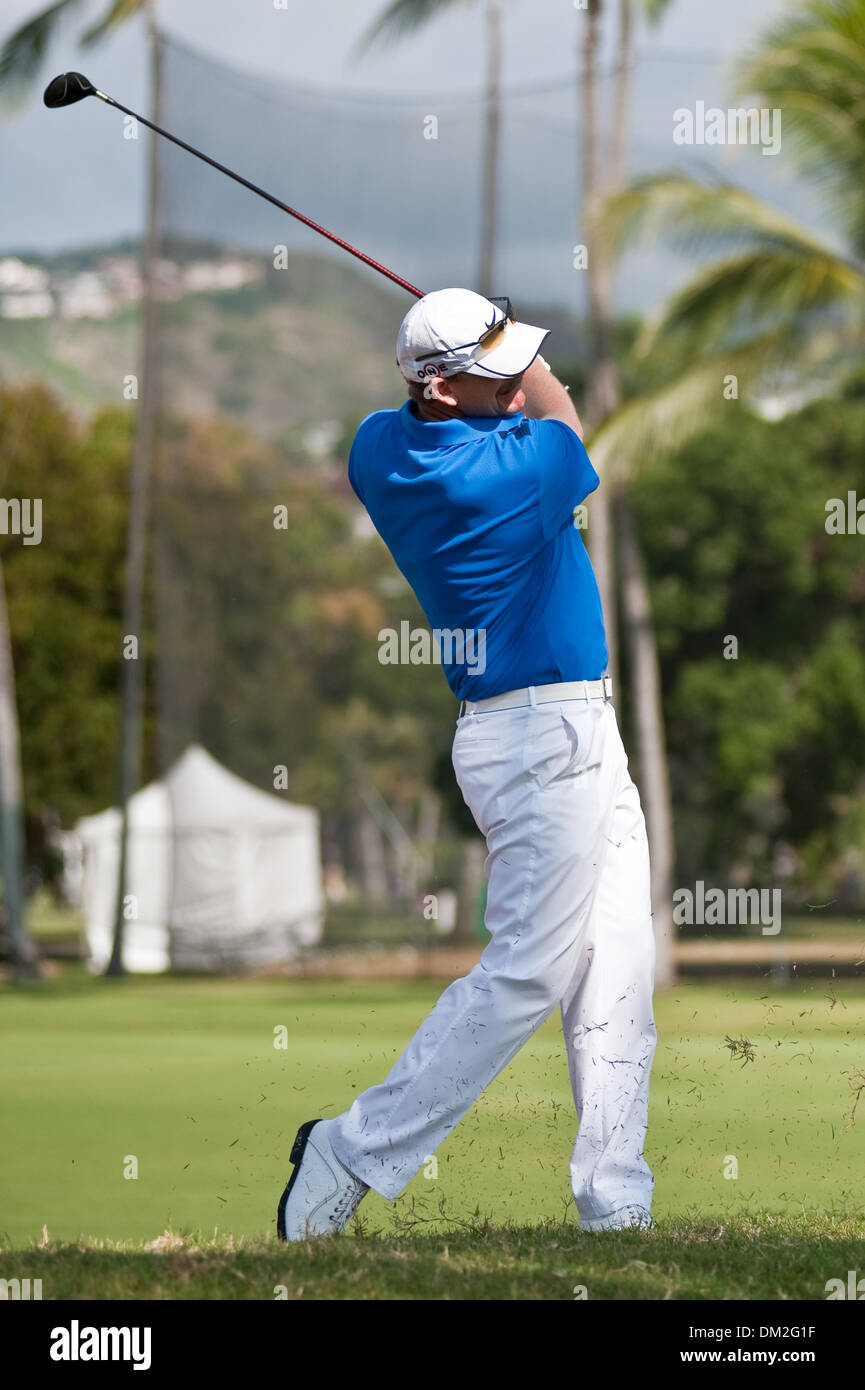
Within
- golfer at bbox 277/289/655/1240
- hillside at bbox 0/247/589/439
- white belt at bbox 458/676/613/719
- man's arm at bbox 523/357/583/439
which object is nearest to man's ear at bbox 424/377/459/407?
golfer at bbox 277/289/655/1240

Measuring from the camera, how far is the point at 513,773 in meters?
4.11

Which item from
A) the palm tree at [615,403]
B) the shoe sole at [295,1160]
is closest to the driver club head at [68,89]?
the shoe sole at [295,1160]

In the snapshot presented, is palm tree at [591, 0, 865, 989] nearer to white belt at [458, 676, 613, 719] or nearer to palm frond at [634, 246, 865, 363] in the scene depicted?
palm frond at [634, 246, 865, 363]

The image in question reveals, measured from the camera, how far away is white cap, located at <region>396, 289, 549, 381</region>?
409 cm

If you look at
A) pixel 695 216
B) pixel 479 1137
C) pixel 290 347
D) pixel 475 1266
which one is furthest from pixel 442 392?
pixel 290 347

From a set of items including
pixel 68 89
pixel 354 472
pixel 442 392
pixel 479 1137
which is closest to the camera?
pixel 442 392

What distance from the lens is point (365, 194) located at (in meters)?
22.5

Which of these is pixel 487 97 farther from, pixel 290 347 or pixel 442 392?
pixel 442 392

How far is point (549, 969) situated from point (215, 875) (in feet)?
63.4

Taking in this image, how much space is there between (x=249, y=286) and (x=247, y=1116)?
16031mm

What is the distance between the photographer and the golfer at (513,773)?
407cm

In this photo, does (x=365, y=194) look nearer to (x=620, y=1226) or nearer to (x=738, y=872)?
(x=738, y=872)

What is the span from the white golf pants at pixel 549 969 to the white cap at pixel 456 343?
76cm
